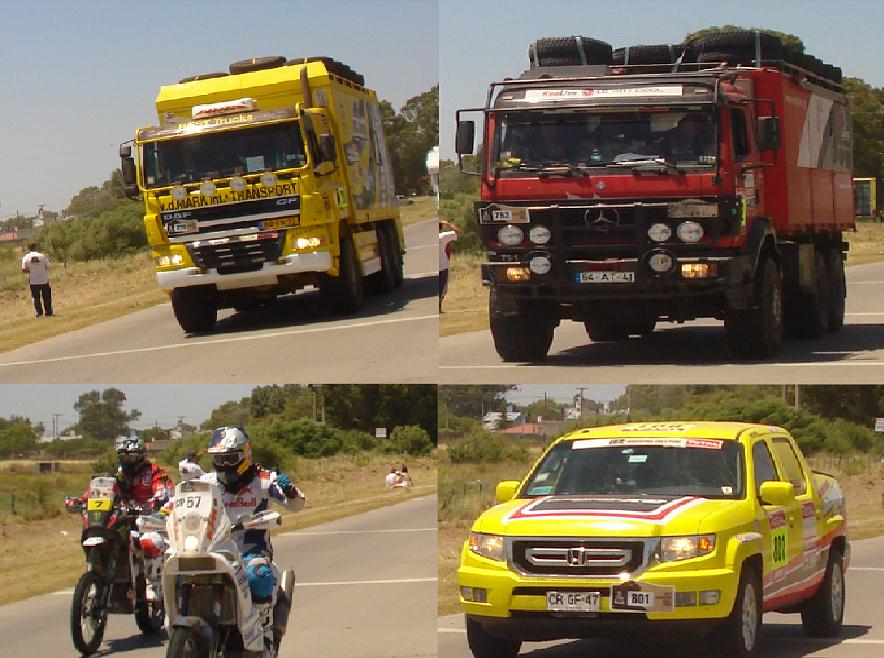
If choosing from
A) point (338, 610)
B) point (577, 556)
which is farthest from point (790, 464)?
point (338, 610)

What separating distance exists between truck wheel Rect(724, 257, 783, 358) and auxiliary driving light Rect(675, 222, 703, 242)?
128 centimetres

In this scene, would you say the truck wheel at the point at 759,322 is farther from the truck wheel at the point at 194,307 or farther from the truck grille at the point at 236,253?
the truck wheel at the point at 194,307

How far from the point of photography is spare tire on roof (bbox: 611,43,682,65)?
57.6 feet

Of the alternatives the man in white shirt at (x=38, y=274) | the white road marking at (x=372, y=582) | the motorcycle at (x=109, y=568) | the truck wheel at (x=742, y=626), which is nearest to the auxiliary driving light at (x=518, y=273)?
the white road marking at (x=372, y=582)

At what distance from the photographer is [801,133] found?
61.7 ft

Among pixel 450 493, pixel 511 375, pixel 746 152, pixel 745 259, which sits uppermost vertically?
pixel 746 152

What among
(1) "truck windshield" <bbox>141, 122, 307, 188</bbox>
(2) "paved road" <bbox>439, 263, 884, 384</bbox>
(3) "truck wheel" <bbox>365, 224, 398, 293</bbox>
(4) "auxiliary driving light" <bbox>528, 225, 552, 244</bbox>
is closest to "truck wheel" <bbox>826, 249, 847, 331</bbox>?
(2) "paved road" <bbox>439, 263, 884, 384</bbox>

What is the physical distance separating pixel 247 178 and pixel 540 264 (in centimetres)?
489

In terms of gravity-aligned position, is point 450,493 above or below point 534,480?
below

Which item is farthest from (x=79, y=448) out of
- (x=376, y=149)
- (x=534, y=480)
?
(x=534, y=480)

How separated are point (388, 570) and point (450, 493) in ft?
9.50

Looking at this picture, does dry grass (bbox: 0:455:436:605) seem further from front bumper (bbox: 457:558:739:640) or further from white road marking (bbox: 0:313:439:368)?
front bumper (bbox: 457:558:739:640)

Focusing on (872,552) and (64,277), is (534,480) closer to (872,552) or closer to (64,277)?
(872,552)

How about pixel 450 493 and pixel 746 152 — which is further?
pixel 450 493
